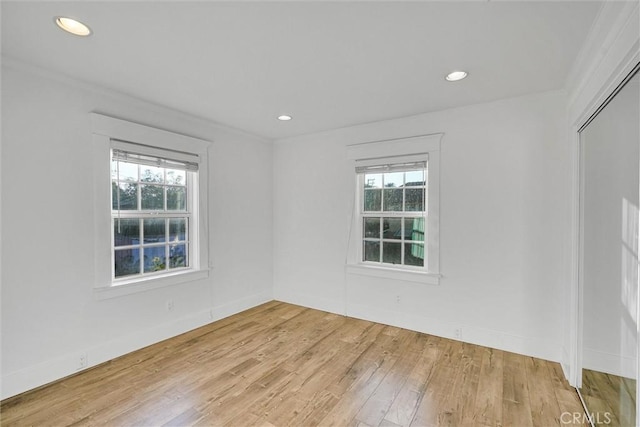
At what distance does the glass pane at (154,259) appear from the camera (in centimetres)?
322

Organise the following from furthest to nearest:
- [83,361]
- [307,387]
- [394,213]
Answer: [394,213] → [83,361] → [307,387]

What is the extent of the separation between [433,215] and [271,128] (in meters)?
2.38

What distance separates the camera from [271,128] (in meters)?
4.05

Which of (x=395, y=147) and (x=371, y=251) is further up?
(x=395, y=147)

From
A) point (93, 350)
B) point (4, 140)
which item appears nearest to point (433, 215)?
point (93, 350)

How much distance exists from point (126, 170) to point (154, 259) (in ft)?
3.28

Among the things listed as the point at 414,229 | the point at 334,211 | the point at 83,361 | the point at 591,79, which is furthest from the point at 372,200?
the point at 83,361

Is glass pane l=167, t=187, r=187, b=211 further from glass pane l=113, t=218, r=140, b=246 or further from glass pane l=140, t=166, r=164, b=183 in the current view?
glass pane l=113, t=218, r=140, b=246

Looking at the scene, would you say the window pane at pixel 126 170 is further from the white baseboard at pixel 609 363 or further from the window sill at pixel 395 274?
the white baseboard at pixel 609 363

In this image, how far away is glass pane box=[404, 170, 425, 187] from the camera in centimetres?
360

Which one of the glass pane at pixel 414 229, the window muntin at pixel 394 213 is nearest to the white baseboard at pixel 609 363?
the window muntin at pixel 394 213

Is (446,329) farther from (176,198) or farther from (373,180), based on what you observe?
(176,198)

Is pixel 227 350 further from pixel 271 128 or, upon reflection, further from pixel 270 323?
pixel 271 128

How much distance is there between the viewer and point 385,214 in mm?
3834
